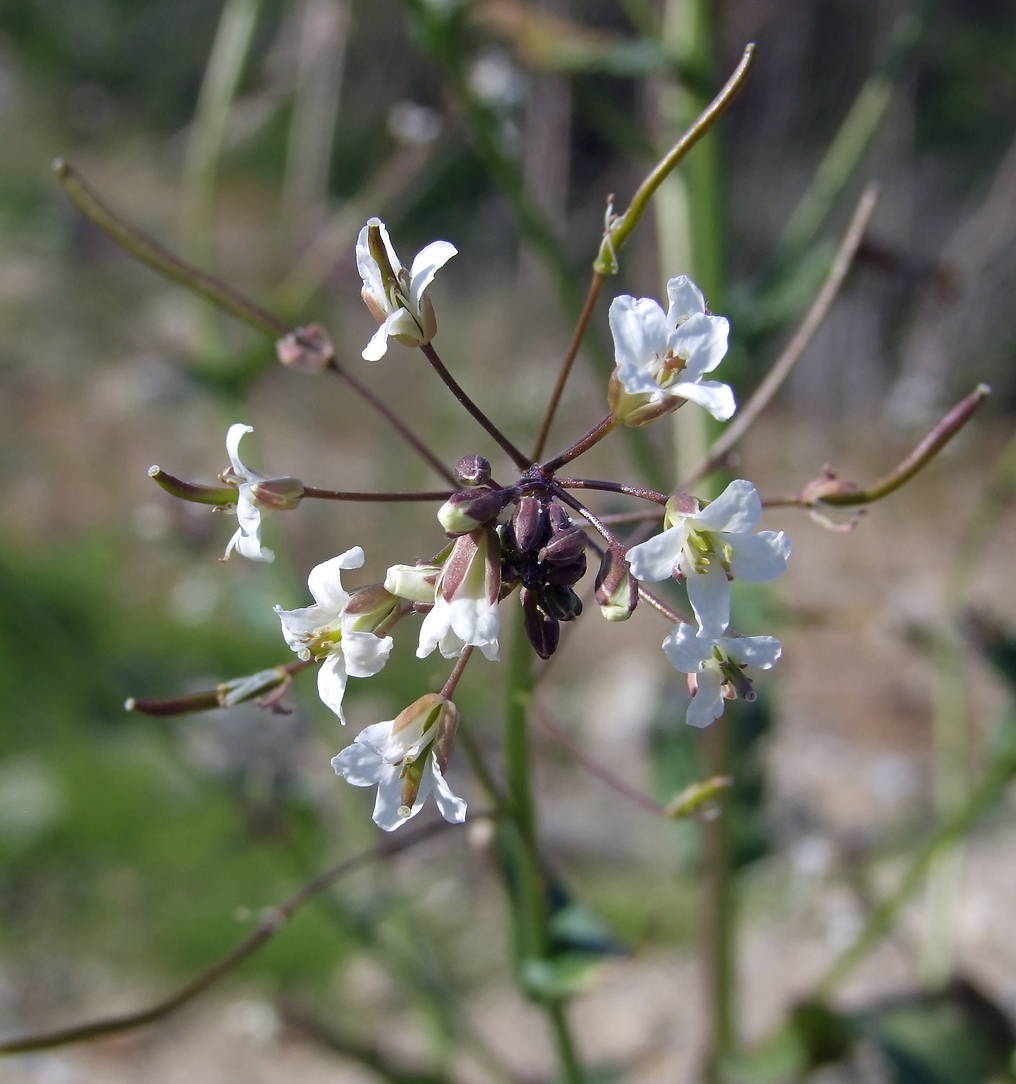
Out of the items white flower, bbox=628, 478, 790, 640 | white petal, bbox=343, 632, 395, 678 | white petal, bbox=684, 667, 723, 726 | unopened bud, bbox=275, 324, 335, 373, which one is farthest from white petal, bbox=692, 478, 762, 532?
unopened bud, bbox=275, 324, 335, 373

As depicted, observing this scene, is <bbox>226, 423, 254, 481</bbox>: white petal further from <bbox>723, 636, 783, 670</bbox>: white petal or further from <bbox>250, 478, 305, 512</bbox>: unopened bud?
<bbox>723, 636, 783, 670</bbox>: white petal

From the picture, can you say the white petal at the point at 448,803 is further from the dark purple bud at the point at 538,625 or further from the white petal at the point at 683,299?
the white petal at the point at 683,299

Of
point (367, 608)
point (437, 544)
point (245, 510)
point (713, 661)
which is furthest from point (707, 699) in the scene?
point (437, 544)

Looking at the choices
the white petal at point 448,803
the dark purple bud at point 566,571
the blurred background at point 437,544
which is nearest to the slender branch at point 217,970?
the blurred background at point 437,544

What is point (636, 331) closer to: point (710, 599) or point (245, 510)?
point (710, 599)

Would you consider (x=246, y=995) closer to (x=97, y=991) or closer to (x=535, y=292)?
(x=97, y=991)
